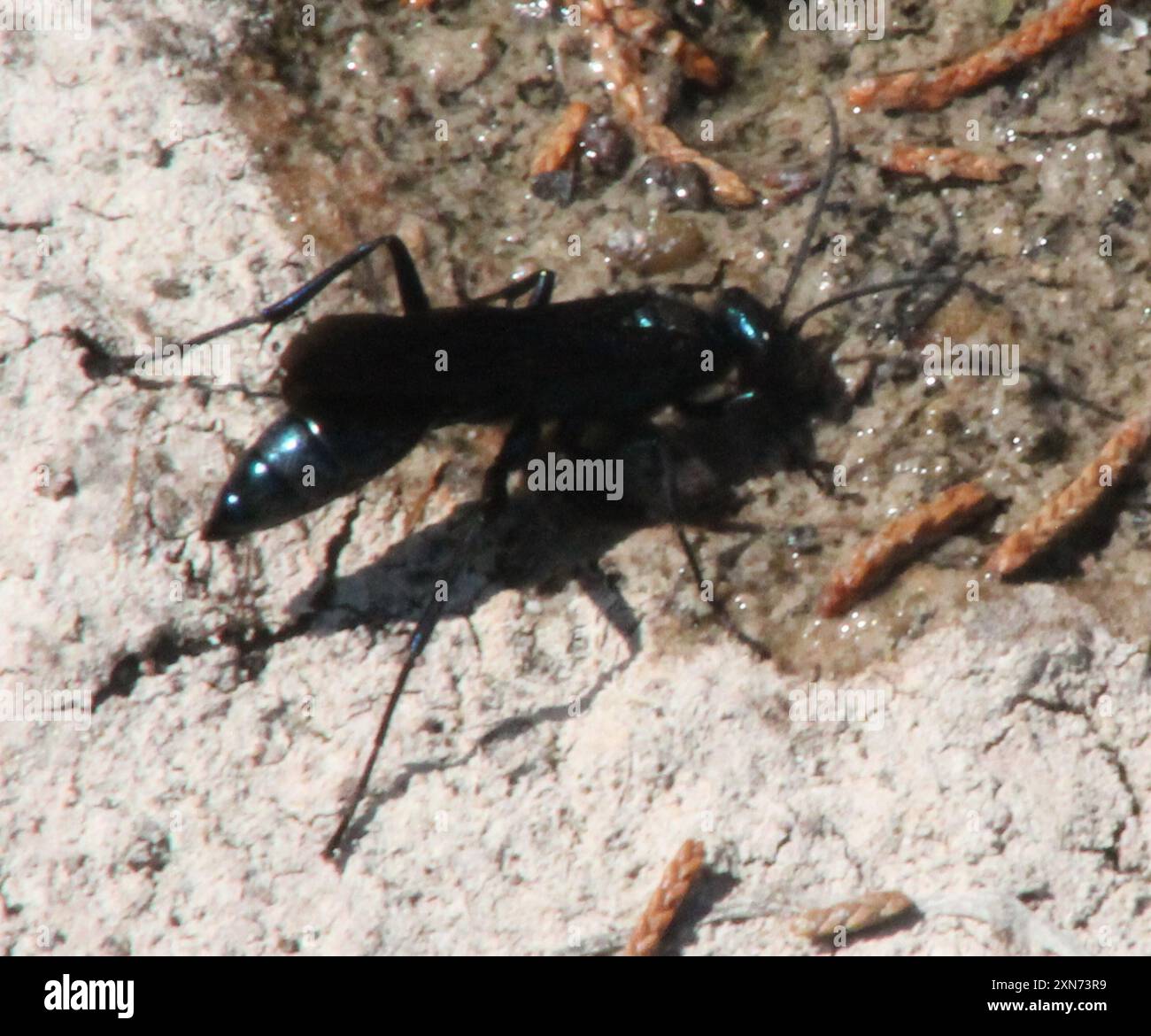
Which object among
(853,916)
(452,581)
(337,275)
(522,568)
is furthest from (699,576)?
(337,275)

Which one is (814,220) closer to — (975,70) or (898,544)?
(975,70)

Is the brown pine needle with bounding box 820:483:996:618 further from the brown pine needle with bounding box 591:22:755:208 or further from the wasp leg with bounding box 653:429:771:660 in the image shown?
the brown pine needle with bounding box 591:22:755:208

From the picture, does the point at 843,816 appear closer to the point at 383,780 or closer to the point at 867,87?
the point at 383,780

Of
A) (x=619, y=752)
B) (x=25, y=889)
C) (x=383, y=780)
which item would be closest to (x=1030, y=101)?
(x=619, y=752)

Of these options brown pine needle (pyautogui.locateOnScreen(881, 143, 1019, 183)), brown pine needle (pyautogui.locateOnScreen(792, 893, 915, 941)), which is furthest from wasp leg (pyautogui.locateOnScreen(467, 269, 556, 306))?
brown pine needle (pyautogui.locateOnScreen(792, 893, 915, 941))

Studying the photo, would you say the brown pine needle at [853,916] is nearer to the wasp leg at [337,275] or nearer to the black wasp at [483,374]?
the black wasp at [483,374]
